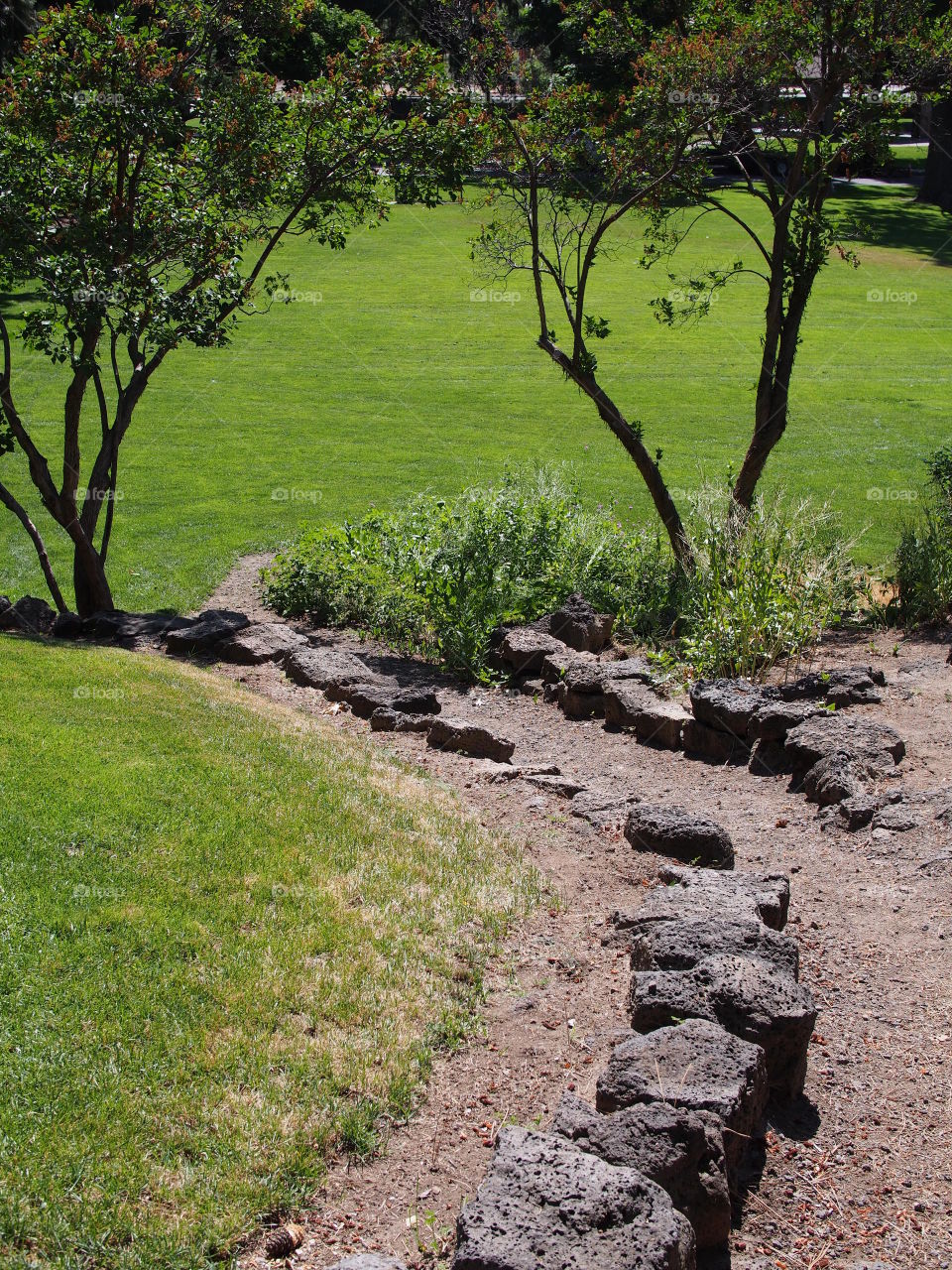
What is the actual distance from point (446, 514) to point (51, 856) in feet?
24.8

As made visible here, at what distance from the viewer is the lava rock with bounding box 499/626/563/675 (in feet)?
33.9

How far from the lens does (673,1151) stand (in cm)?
395

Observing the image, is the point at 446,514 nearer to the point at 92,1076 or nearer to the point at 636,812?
the point at 636,812

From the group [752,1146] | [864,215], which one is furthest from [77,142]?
[864,215]

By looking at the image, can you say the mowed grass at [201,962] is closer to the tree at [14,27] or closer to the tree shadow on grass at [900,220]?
the tree at [14,27]

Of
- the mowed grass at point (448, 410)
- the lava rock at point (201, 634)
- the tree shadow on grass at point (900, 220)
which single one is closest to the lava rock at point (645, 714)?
the lava rock at point (201, 634)

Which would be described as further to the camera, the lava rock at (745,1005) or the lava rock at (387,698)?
the lava rock at (387,698)

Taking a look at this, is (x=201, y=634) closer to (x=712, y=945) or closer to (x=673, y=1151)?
(x=712, y=945)

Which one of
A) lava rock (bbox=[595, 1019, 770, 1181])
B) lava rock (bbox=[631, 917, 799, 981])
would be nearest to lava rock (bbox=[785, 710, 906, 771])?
lava rock (bbox=[631, 917, 799, 981])

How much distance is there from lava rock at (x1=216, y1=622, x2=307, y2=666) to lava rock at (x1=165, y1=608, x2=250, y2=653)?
0.08 meters

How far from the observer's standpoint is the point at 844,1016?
17.5 ft

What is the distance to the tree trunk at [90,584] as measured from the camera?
12188 millimetres

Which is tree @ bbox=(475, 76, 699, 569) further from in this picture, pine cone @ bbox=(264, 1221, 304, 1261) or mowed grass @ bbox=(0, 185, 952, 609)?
pine cone @ bbox=(264, 1221, 304, 1261)

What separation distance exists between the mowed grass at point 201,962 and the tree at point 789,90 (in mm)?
6477
